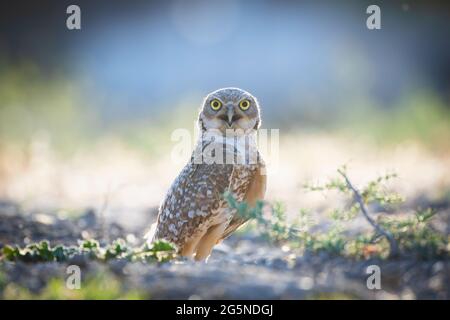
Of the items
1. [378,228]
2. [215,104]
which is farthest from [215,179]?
[378,228]

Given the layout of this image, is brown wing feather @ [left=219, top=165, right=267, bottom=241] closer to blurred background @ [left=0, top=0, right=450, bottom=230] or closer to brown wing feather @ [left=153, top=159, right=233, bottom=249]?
brown wing feather @ [left=153, top=159, right=233, bottom=249]

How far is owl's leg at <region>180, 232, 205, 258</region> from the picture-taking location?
6387mm

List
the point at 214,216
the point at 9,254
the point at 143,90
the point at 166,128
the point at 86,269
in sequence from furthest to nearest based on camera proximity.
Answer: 1. the point at 143,90
2. the point at 166,128
3. the point at 214,216
4. the point at 9,254
5. the point at 86,269

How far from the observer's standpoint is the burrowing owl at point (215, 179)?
628cm

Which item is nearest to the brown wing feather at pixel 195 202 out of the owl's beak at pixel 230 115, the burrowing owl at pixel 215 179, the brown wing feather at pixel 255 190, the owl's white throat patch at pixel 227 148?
the burrowing owl at pixel 215 179

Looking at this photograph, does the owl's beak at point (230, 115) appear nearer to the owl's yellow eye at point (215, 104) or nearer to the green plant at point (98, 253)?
the owl's yellow eye at point (215, 104)

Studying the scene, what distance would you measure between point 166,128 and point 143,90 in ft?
23.8

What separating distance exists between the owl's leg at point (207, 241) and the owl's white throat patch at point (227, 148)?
636 millimetres

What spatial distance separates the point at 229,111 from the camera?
6555mm

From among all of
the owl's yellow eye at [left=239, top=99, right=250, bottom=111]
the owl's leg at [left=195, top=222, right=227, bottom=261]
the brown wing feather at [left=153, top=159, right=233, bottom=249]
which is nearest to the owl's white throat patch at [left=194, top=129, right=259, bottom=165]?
the brown wing feather at [left=153, top=159, right=233, bottom=249]

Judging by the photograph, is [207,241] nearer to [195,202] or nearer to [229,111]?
[195,202]
